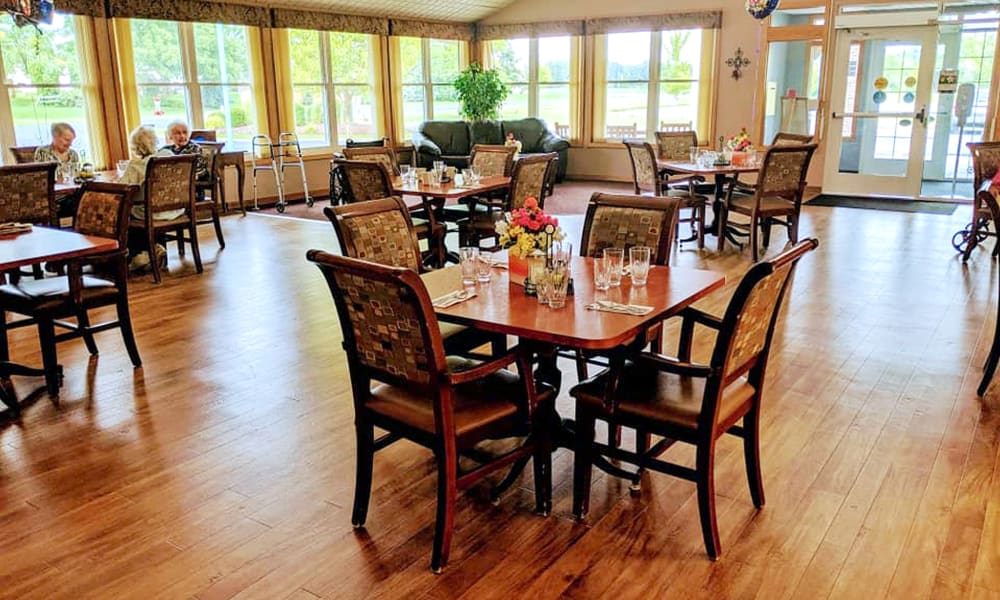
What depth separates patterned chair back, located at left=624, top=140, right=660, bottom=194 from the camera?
6.50 meters

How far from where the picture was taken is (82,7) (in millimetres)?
7633

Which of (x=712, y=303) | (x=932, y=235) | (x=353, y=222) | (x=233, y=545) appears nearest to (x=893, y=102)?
(x=932, y=235)

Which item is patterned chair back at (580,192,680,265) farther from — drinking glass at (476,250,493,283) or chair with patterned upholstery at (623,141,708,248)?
chair with patterned upholstery at (623,141,708,248)

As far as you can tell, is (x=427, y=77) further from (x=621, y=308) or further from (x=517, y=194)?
(x=621, y=308)

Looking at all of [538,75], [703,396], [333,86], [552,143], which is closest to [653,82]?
[552,143]

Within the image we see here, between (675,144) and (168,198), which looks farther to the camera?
(675,144)

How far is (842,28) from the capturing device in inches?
363

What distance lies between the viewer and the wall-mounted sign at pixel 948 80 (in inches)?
350

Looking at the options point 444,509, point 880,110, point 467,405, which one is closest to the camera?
point 444,509

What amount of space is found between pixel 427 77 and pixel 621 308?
9.83 metres

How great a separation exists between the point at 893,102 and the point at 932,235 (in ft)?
9.02

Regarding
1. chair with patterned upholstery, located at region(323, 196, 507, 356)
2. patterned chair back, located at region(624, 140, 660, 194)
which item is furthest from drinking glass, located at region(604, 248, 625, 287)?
patterned chair back, located at region(624, 140, 660, 194)

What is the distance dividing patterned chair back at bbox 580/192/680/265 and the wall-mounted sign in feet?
24.8

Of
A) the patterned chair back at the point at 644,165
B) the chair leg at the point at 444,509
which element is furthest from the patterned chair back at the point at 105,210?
the patterned chair back at the point at 644,165
